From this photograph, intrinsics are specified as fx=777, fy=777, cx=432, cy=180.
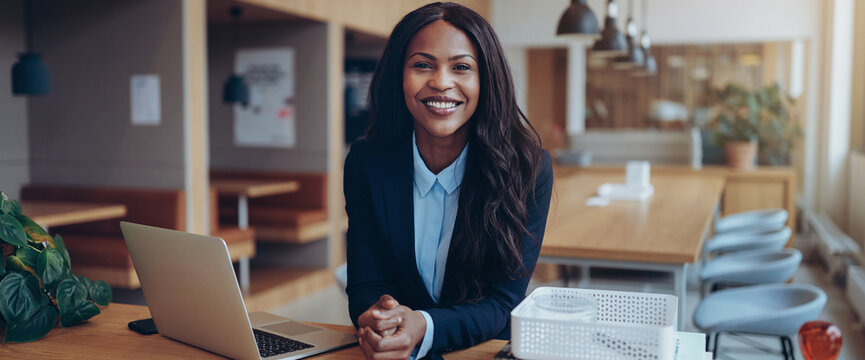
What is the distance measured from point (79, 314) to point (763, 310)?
2341mm

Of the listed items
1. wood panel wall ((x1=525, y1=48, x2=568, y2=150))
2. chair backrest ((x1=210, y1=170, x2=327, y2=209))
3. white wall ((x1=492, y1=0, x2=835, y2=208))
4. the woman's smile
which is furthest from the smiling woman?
wood panel wall ((x1=525, y1=48, x2=568, y2=150))

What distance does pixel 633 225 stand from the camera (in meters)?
3.26

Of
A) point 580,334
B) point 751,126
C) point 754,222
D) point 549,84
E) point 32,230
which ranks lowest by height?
point 754,222

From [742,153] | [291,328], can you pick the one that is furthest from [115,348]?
[742,153]

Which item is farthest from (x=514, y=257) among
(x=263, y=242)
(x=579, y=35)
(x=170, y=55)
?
(x=263, y=242)

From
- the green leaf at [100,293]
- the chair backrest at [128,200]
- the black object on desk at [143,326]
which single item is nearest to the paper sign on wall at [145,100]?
the chair backrest at [128,200]

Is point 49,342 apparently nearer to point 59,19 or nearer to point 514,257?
point 514,257

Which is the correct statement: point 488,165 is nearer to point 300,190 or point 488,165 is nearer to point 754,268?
point 754,268

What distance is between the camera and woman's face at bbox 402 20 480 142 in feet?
5.16

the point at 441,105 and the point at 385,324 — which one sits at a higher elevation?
the point at 441,105

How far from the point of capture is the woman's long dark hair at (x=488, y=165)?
160cm

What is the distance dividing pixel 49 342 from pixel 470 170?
3.01ft

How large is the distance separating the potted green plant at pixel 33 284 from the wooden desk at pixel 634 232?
42.7 inches

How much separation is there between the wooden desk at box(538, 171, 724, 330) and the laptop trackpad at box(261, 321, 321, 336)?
2.12ft
